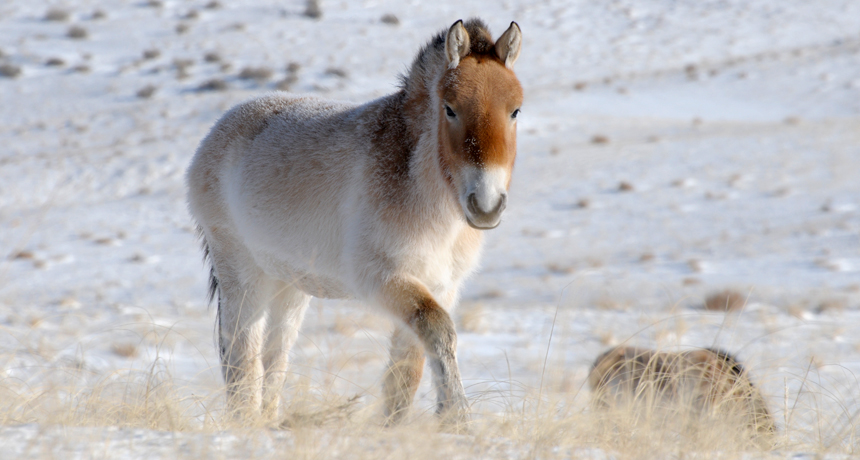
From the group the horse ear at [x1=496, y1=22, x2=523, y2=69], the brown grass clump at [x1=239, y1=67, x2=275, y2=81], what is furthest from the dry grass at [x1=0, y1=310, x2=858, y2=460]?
the brown grass clump at [x1=239, y1=67, x2=275, y2=81]

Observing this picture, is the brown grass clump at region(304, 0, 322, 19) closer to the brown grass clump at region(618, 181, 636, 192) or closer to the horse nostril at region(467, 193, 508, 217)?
the brown grass clump at region(618, 181, 636, 192)

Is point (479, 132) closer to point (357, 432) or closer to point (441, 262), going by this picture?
point (441, 262)

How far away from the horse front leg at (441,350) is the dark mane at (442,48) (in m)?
1.39

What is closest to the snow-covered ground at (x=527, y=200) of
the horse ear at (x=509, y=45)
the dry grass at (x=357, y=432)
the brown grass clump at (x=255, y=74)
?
the dry grass at (x=357, y=432)

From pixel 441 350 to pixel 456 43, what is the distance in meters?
1.62

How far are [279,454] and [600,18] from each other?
34885mm

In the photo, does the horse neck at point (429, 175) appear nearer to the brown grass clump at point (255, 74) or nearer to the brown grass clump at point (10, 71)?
the brown grass clump at point (255, 74)

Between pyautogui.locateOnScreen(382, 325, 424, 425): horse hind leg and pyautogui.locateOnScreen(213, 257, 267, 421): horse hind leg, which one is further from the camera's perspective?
pyautogui.locateOnScreen(213, 257, 267, 421): horse hind leg

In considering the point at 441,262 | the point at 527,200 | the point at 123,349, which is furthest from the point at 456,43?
the point at 527,200

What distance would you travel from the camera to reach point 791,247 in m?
14.6

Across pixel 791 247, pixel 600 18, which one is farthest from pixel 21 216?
pixel 600 18

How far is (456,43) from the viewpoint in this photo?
364cm

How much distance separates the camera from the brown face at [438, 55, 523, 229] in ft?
10.6

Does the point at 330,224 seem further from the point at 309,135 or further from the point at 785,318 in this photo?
the point at 785,318
